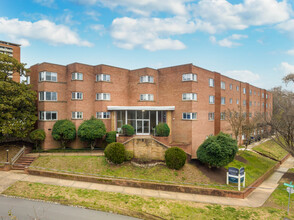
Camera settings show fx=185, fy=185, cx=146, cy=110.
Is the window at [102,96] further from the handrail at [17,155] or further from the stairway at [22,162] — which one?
the handrail at [17,155]

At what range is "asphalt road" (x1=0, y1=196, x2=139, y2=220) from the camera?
1049 cm

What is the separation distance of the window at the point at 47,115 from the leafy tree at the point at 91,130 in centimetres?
439

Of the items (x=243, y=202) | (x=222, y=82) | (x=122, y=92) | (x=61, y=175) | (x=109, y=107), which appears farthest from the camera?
(x=222, y=82)

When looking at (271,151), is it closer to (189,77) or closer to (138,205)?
(189,77)

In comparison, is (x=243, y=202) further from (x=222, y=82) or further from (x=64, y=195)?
(x=222, y=82)

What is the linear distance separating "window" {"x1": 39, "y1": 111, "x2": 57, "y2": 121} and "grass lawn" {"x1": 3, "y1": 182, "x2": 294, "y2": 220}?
431 inches

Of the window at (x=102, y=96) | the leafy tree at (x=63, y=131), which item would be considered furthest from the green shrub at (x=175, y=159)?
the leafy tree at (x=63, y=131)

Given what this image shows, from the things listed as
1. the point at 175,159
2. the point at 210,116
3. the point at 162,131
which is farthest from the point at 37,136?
the point at 210,116

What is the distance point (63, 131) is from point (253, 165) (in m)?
24.6

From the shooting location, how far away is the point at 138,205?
12.5 metres

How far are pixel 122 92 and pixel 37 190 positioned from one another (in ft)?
54.7

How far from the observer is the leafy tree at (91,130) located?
22.6 m

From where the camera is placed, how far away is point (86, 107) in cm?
2558

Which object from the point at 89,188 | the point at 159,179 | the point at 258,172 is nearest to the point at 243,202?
the point at 159,179
